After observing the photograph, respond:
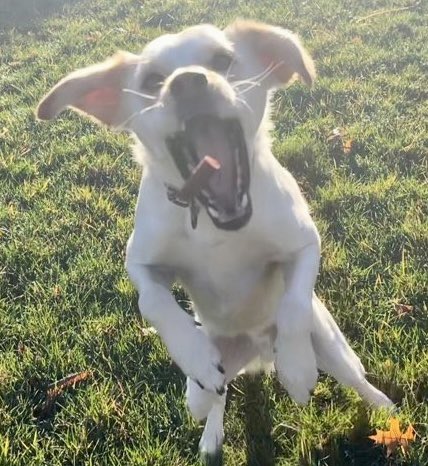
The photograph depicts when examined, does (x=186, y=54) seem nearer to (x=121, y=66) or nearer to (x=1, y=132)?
(x=121, y=66)

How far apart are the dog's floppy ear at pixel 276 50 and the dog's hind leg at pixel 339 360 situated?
3.38 ft

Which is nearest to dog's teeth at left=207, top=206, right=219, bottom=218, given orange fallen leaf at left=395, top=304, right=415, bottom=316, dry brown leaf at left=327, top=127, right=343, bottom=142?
orange fallen leaf at left=395, top=304, right=415, bottom=316

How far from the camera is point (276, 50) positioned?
346 cm

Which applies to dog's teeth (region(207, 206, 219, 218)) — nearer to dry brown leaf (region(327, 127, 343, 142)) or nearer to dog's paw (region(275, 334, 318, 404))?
dog's paw (region(275, 334, 318, 404))

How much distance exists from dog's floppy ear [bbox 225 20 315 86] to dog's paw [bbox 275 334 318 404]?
3.92 feet

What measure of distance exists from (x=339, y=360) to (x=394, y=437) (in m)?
0.45

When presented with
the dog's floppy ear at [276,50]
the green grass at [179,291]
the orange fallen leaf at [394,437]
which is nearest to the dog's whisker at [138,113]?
the dog's floppy ear at [276,50]

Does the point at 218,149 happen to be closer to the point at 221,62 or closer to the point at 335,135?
the point at 221,62

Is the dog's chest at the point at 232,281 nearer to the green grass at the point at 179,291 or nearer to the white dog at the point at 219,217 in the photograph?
the white dog at the point at 219,217

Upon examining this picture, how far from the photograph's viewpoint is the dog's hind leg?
10.9 ft

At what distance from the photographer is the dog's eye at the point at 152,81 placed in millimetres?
3346

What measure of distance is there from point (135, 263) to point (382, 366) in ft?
4.14

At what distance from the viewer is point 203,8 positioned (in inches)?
408

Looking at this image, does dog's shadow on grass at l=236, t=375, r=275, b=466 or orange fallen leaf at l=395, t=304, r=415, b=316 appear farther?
orange fallen leaf at l=395, t=304, r=415, b=316
